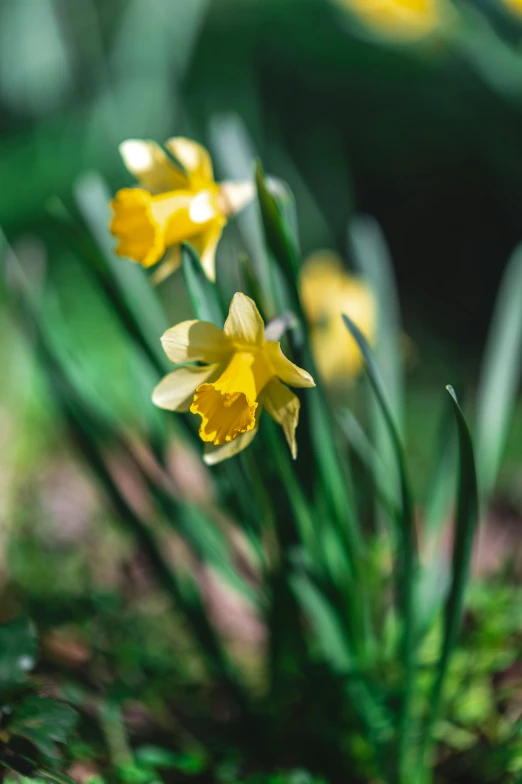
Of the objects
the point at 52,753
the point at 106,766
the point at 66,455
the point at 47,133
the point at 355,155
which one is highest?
the point at 47,133

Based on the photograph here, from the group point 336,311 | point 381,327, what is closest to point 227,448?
point 381,327

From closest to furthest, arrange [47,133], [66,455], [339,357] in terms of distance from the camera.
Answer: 1. [339,357]
2. [66,455]
3. [47,133]

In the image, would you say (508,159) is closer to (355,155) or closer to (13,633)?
(355,155)

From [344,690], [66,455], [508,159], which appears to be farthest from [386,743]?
[508,159]

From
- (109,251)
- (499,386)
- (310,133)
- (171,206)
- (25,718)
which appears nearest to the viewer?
(25,718)

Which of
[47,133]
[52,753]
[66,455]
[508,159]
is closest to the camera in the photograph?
[52,753]

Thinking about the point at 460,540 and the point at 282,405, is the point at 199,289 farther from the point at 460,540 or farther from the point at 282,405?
the point at 460,540

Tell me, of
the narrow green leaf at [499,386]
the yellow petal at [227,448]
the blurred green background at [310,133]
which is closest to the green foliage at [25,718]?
the yellow petal at [227,448]
